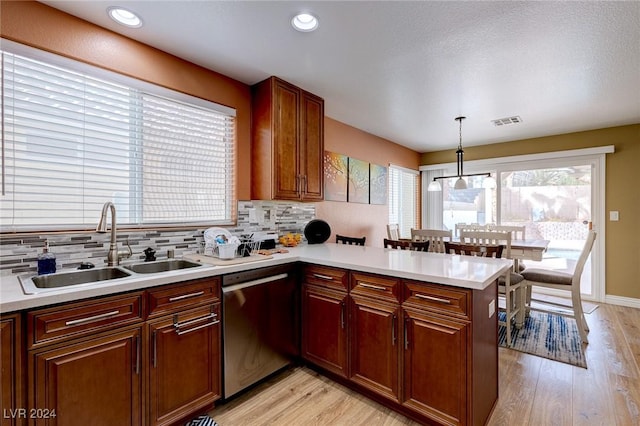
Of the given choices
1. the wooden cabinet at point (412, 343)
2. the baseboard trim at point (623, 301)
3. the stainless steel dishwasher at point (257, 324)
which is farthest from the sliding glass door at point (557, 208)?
the stainless steel dishwasher at point (257, 324)

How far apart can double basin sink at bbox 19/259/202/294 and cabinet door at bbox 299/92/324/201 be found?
1344 mm

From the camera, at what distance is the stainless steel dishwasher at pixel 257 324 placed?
6.14 feet

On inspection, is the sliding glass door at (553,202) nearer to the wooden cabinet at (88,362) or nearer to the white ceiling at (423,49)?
Answer: the white ceiling at (423,49)

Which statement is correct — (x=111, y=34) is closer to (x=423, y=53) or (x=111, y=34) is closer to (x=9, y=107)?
(x=9, y=107)

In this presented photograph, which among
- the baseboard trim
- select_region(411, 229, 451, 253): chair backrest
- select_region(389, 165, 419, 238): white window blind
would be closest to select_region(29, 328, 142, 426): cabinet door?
select_region(411, 229, 451, 253): chair backrest

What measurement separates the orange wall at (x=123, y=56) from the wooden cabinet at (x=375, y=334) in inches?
57.3

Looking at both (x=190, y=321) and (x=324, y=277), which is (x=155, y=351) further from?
(x=324, y=277)

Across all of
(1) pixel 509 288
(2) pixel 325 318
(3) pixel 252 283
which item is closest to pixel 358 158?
(1) pixel 509 288

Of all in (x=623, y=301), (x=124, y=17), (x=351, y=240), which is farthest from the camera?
(x=623, y=301)

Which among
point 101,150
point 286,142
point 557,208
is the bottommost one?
point 557,208

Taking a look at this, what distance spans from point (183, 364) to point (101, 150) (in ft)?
4.78

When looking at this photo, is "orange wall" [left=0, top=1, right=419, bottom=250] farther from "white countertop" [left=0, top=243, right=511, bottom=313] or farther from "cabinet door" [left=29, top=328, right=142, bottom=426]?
"cabinet door" [left=29, top=328, right=142, bottom=426]

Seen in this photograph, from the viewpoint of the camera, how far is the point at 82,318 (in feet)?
4.37

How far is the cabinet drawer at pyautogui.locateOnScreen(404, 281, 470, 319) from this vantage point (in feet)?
4.95
